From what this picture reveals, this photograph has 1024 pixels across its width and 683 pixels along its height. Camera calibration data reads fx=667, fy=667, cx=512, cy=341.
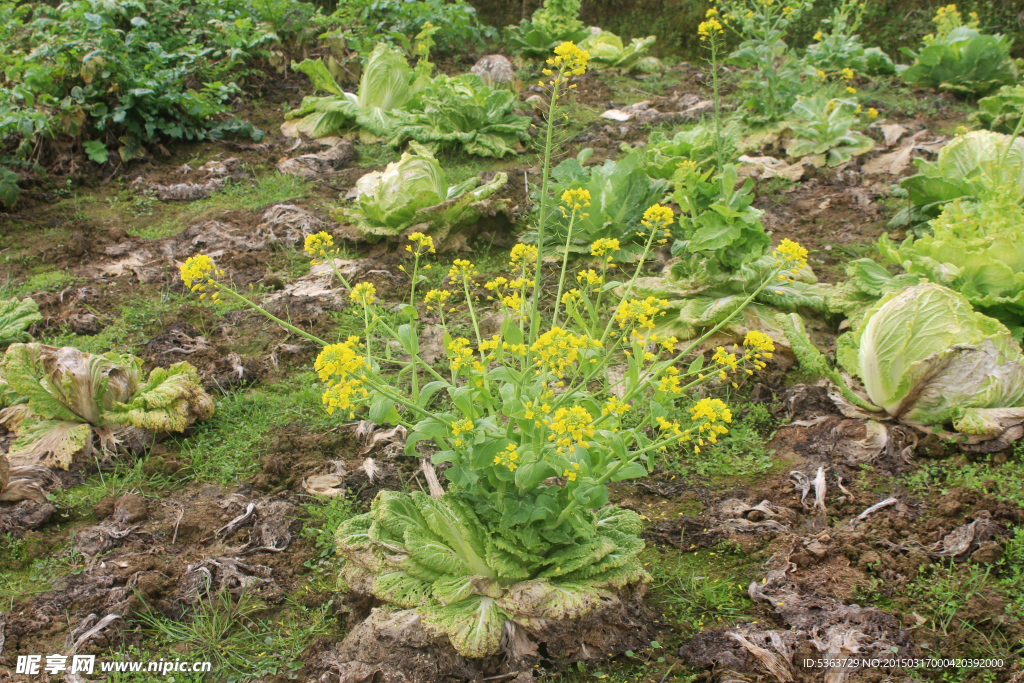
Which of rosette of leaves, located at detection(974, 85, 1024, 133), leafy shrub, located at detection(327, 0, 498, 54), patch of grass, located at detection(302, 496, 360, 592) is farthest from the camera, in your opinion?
leafy shrub, located at detection(327, 0, 498, 54)

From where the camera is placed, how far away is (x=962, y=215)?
381cm

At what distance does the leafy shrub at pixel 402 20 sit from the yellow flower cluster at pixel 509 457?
7.42 m

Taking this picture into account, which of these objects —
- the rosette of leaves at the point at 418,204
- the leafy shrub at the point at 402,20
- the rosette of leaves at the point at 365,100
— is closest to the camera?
the rosette of leaves at the point at 418,204

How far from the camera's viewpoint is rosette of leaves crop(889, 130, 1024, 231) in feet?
14.5

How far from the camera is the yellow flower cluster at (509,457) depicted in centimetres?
200

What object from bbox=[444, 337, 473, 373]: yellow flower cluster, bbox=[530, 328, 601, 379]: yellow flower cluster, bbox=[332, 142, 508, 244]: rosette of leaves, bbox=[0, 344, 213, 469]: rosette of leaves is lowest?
bbox=[0, 344, 213, 469]: rosette of leaves

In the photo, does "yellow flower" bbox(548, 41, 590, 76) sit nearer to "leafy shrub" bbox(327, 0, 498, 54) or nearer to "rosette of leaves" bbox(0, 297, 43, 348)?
"rosette of leaves" bbox(0, 297, 43, 348)

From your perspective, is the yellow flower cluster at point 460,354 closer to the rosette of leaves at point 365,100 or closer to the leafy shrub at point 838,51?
the rosette of leaves at point 365,100

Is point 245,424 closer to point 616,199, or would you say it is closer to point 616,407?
point 616,407

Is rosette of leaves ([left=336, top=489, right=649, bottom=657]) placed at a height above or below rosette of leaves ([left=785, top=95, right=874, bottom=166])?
below

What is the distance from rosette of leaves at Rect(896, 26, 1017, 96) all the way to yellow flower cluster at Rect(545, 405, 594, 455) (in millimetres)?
8339

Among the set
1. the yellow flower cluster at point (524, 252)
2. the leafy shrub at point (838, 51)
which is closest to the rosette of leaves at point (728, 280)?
the yellow flower cluster at point (524, 252)

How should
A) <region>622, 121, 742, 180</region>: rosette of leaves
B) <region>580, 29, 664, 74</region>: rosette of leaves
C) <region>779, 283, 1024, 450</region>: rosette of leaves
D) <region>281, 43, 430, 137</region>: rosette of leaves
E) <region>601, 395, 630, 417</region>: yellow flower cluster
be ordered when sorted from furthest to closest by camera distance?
1. <region>580, 29, 664, 74</region>: rosette of leaves
2. <region>281, 43, 430, 137</region>: rosette of leaves
3. <region>622, 121, 742, 180</region>: rosette of leaves
4. <region>779, 283, 1024, 450</region>: rosette of leaves
5. <region>601, 395, 630, 417</region>: yellow flower cluster

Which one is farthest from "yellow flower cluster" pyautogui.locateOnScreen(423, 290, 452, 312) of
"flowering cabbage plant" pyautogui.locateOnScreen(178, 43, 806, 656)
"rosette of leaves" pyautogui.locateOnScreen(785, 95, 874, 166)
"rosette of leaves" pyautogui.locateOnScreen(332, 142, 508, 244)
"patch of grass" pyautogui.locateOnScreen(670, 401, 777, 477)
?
"rosette of leaves" pyautogui.locateOnScreen(785, 95, 874, 166)
